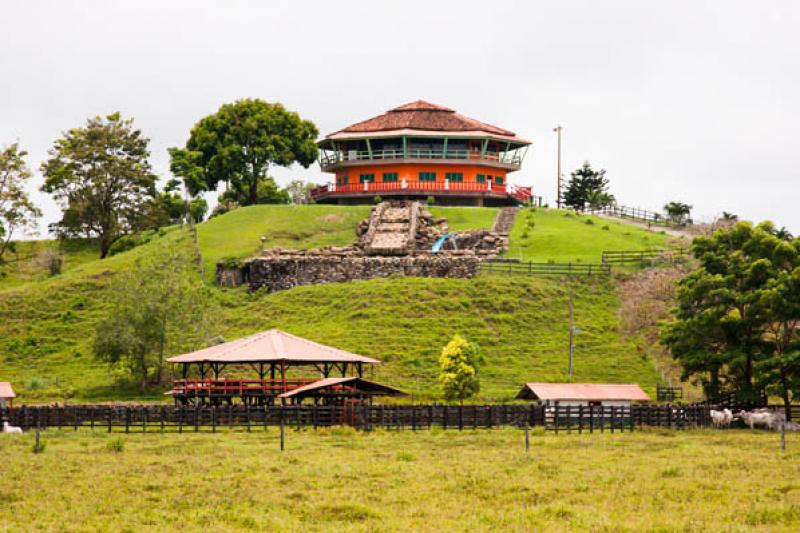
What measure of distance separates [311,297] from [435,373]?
17390 millimetres

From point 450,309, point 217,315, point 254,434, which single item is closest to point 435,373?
point 450,309

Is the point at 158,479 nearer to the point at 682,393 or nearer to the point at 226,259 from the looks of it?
the point at 682,393

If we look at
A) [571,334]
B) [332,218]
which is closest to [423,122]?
[332,218]

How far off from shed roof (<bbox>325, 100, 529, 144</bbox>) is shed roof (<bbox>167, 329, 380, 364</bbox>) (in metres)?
52.6

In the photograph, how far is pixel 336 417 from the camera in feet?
173

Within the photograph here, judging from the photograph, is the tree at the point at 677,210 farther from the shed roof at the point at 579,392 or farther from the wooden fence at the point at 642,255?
the shed roof at the point at 579,392

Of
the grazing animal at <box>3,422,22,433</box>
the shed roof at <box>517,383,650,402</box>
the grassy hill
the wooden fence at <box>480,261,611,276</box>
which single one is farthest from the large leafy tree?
the grazing animal at <box>3,422,22,433</box>

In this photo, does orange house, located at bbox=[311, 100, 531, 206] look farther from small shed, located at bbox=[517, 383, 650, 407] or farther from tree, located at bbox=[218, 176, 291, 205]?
small shed, located at bbox=[517, 383, 650, 407]

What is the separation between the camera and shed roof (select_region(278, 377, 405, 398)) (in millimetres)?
54219

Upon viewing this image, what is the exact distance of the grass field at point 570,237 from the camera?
9419cm

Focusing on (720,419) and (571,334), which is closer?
(720,419)

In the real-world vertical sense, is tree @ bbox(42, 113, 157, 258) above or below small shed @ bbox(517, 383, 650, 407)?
above

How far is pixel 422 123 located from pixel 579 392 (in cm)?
5568

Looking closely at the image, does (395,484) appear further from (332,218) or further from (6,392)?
(332,218)
